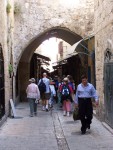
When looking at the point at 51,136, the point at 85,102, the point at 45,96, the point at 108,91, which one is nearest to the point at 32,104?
the point at 45,96

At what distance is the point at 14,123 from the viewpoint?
12.4m

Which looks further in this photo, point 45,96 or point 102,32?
point 45,96

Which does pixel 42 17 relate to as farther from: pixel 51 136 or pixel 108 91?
pixel 51 136

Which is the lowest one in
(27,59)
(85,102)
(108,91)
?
(85,102)

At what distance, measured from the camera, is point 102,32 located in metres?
12.0

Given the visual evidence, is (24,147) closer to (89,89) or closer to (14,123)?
(89,89)

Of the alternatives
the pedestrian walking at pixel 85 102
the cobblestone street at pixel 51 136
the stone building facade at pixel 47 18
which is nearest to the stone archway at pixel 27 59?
the stone building facade at pixel 47 18

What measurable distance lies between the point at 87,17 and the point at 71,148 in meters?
12.6

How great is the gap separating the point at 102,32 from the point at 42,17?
8.00m

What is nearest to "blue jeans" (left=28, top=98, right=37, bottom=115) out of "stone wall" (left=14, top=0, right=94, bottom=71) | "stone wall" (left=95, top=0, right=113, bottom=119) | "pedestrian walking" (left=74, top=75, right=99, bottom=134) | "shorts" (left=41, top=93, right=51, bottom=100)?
"shorts" (left=41, top=93, right=51, bottom=100)

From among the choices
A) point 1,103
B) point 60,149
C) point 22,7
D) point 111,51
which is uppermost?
point 22,7

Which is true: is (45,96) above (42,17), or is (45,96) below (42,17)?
below

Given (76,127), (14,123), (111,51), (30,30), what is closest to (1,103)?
(14,123)

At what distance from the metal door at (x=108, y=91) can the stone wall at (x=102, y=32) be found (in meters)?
0.58
